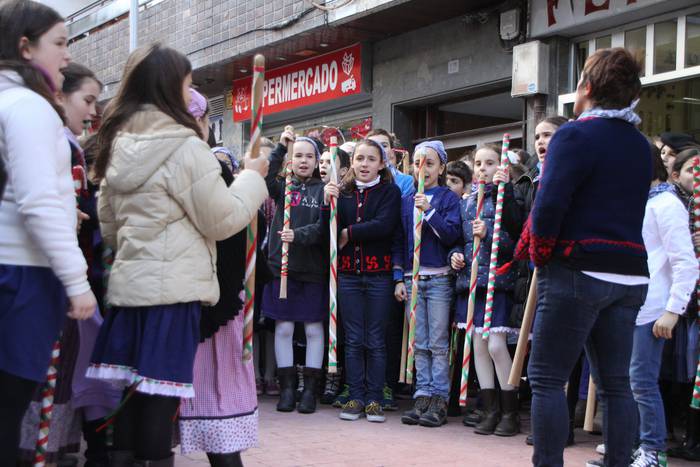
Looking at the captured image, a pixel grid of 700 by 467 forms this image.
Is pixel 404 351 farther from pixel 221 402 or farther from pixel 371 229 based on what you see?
pixel 221 402

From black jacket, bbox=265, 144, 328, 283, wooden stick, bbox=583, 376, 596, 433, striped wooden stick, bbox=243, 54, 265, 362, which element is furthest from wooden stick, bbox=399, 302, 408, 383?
striped wooden stick, bbox=243, 54, 265, 362

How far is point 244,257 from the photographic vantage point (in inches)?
148

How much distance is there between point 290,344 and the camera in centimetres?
693

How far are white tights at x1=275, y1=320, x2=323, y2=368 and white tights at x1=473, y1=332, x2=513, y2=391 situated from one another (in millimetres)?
1320

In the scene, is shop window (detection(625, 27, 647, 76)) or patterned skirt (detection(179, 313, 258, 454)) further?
shop window (detection(625, 27, 647, 76))

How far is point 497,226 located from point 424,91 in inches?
242

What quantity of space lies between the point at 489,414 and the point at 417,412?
1.86 feet

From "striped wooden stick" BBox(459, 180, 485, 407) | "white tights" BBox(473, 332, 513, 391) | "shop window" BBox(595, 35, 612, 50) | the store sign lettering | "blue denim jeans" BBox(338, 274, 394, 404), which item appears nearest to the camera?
"white tights" BBox(473, 332, 513, 391)

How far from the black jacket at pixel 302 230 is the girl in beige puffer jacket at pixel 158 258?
3.52 meters

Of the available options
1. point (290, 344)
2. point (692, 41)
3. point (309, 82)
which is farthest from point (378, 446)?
point (309, 82)

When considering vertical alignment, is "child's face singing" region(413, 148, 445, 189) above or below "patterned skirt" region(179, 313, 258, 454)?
above

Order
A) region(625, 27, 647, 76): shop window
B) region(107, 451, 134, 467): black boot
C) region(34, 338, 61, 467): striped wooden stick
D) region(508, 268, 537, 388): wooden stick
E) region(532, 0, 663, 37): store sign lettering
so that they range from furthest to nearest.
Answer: region(625, 27, 647, 76): shop window < region(532, 0, 663, 37): store sign lettering < region(508, 268, 537, 388): wooden stick < region(34, 338, 61, 467): striped wooden stick < region(107, 451, 134, 467): black boot

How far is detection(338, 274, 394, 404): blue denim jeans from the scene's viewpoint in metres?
6.54

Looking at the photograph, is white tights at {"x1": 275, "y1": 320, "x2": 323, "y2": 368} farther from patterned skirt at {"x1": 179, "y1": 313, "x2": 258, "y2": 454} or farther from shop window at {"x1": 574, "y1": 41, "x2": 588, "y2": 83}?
shop window at {"x1": 574, "y1": 41, "x2": 588, "y2": 83}
